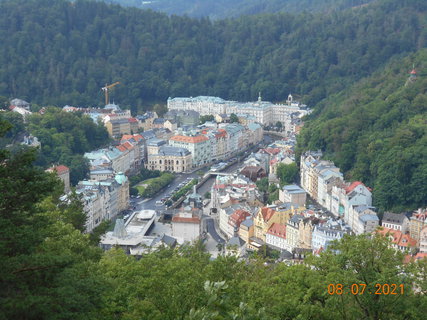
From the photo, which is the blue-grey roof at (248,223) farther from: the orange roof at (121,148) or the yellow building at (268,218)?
the orange roof at (121,148)

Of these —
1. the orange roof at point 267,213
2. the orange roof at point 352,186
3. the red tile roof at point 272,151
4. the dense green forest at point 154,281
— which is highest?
the dense green forest at point 154,281

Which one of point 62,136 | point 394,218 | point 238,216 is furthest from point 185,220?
point 62,136

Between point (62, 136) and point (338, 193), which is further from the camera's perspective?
point (62, 136)

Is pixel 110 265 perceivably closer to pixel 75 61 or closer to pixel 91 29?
pixel 75 61

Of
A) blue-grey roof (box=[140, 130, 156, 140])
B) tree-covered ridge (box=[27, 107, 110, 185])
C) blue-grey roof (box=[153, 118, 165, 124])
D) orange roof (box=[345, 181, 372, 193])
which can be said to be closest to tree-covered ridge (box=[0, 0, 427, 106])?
blue-grey roof (box=[153, 118, 165, 124])

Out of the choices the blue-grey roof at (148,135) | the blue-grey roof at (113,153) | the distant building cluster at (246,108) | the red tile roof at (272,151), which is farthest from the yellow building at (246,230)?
the distant building cluster at (246,108)

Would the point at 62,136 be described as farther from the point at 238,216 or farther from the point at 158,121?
the point at 238,216
